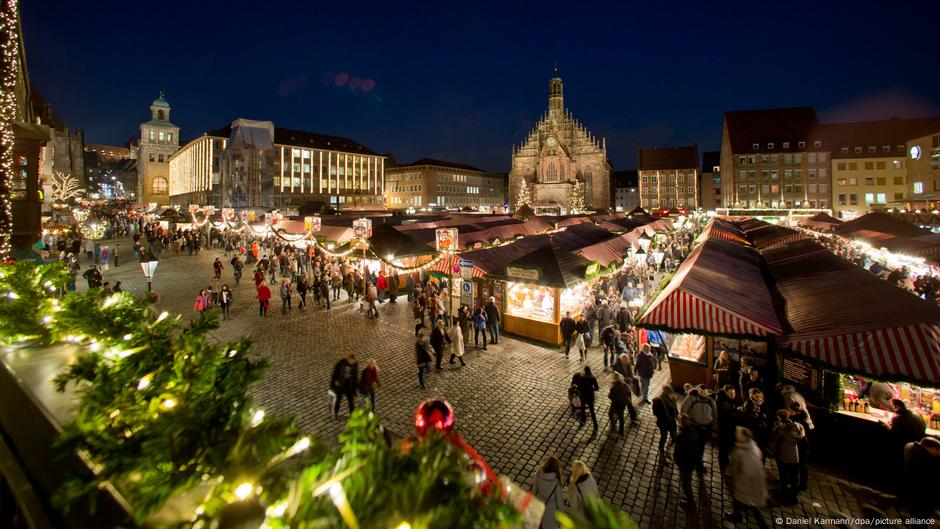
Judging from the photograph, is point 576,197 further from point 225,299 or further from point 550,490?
point 550,490

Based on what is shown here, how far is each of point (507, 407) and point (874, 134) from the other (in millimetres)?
79164

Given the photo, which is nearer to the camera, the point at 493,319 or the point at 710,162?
the point at 493,319

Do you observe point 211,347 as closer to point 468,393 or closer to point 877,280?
point 468,393

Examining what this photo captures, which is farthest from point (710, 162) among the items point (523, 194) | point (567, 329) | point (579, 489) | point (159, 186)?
point (159, 186)

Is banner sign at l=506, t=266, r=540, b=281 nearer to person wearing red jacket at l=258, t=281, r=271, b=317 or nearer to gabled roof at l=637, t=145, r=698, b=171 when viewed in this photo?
person wearing red jacket at l=258, t=281, r=271, b=317

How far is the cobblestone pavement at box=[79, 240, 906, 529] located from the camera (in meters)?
6.12

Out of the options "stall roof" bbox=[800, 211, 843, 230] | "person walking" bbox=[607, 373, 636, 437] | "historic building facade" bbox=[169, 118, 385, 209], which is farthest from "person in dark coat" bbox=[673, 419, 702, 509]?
"historic building facade" bbox=[169, 118, 385, 209]

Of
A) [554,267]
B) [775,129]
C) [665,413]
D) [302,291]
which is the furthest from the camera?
[775,129]

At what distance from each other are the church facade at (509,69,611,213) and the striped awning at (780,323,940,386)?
7039cm

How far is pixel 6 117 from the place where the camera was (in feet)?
34.8

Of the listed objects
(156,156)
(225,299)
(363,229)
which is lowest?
(225,299)

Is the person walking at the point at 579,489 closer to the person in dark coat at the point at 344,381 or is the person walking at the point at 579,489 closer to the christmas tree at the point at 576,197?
the person in dark coat at the point at 344,381

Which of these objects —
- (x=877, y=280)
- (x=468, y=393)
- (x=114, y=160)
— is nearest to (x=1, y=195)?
(x=468, y=393)

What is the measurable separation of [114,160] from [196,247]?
15404 cm
